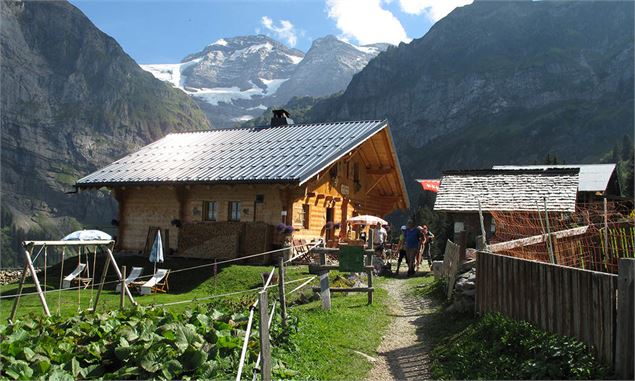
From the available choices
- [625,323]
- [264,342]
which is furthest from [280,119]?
[625,323]

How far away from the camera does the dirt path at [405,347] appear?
318 inches

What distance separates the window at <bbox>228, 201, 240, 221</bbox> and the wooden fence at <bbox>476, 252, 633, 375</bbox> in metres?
14.5

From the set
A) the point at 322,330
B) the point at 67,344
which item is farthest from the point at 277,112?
the point at 67,344

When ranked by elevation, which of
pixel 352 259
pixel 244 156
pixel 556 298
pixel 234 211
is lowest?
pixel 352 259

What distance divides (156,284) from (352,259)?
818 centimetres

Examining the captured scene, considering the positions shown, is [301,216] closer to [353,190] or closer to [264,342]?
[353,190]

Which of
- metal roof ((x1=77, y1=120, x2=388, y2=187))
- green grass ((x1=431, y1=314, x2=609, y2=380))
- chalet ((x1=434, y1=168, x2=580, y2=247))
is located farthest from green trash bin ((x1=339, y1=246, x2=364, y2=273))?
chalet ((x1=434, y1=168, x2=580, y2=247))

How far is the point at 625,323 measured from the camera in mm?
5664

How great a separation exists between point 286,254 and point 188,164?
24.8 feet

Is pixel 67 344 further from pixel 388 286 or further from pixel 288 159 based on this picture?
pixel 288 159

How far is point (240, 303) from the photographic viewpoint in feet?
40.1

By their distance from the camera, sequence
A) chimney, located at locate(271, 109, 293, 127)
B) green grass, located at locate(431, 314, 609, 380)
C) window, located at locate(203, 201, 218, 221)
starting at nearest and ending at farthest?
green grass, located at locate(431, 314, 609, 380) < window, located at locate(203, 201, 218, 221) < chimney, located at locate(271, 109, 293, 127)

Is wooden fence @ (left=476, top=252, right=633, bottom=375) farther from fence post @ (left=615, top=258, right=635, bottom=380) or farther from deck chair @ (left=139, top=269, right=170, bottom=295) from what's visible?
deck chair @ (left=139, top=269, right=170, bottom=295)

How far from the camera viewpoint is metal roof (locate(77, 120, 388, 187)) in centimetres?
2150
